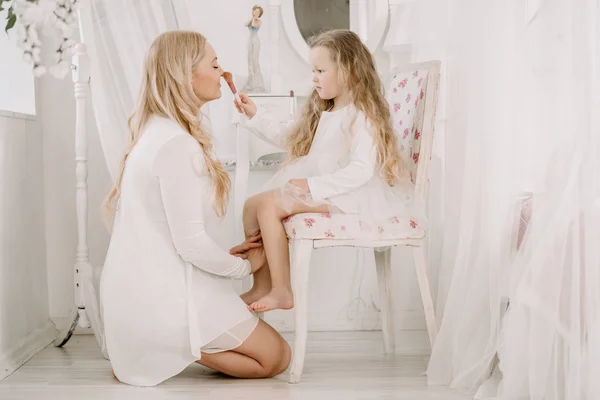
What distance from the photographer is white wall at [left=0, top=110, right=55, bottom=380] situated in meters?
2.52

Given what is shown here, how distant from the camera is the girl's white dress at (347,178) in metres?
2.36

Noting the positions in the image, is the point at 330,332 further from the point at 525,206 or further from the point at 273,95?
the point at 525,206

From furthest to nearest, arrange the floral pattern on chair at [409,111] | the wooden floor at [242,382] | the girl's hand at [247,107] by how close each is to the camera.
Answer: the girl's hand at [247,107], the floral pattern on chair at [409,111], the wooden floor at [242,382]

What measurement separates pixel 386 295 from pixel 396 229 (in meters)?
0.42

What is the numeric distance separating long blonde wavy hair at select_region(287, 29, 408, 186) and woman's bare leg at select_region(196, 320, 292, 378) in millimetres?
571

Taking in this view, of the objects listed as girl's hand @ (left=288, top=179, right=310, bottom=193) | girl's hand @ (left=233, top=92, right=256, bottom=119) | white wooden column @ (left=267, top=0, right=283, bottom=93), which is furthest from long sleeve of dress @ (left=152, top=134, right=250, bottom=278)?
white wooden column @ (left=267, top=0, right=283, bottom=93)

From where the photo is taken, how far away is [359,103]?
8.10 feet

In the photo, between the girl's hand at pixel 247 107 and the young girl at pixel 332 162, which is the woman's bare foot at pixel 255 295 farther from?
the girl's hand at pixel 247 107

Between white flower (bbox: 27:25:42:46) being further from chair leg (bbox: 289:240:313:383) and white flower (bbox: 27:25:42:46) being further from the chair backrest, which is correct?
the chair backrest

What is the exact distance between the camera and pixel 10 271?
2582 millimetres

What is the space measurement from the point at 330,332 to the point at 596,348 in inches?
59.6

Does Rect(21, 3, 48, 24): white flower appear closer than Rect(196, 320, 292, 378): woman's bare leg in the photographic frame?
Yes

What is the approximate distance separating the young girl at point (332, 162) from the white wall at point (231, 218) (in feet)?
1.63

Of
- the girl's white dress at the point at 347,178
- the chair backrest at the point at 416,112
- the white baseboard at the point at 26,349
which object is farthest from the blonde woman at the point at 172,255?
the chair backrest at the point at 416,112
